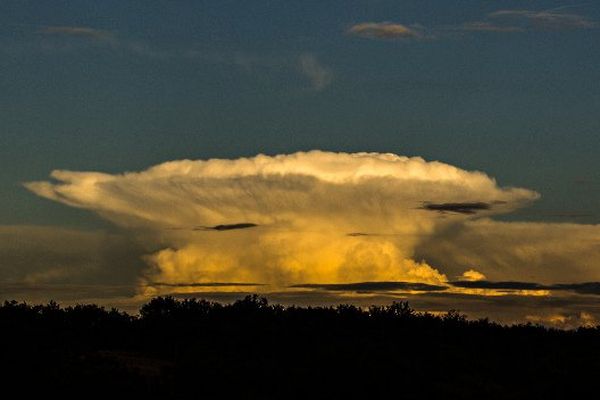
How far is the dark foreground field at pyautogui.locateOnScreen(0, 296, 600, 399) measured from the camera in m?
47.7

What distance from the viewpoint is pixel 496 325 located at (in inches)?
3201

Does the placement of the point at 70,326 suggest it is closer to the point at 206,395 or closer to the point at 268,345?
the point at 268,345

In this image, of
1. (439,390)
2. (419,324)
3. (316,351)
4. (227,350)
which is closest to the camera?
(439,390)

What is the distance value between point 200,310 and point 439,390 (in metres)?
25.5

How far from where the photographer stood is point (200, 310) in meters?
71.8

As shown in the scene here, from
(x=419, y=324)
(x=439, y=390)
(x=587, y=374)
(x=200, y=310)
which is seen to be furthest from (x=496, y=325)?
(x=439, y=390)

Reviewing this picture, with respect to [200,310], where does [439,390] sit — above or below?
below

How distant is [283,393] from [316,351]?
6.24 meters

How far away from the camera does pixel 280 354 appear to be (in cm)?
6097

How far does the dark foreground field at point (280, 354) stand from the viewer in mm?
47656

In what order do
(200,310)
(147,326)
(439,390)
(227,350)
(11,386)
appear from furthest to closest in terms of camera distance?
(200,310), (147,326), (227,350), (439,390), (11,386)

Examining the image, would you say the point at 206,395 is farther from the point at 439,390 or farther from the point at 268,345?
the point at 268,345

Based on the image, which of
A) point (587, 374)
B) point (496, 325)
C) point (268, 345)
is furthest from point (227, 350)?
point (496, 325)

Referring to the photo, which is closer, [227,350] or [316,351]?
[316,351]
